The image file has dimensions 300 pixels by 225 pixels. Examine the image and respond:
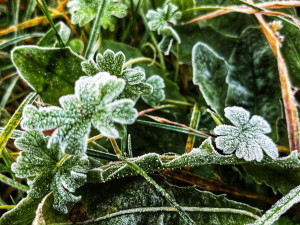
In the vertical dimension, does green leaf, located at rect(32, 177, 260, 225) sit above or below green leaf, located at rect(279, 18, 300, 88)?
below

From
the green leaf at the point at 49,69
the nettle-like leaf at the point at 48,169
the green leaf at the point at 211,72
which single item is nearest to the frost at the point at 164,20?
the green leaf at the point at 211,72

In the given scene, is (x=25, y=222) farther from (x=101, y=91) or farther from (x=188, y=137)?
→ (x=188, y=137)

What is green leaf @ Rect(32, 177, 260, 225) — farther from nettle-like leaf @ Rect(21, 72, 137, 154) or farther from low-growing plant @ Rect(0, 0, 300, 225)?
nettle-like leaf @ Rect(21, 72, 137, 154)

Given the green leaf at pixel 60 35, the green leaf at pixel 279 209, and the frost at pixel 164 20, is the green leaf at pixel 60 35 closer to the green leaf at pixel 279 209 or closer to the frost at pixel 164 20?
the frost at pixel 164 20

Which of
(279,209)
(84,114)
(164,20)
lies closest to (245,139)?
(279,209)

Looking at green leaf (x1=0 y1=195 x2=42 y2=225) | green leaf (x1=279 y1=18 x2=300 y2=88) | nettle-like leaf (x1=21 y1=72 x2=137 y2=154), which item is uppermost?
green leaf (x1=279 y1=18 x2=300 y2=88)

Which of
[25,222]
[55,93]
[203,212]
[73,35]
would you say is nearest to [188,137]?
[203,212]

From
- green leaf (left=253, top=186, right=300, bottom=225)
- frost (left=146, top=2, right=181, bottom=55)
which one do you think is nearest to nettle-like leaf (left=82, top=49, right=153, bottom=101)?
frost (left=146, top=2, right=181, bottom=55)

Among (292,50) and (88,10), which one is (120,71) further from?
(292,50)
